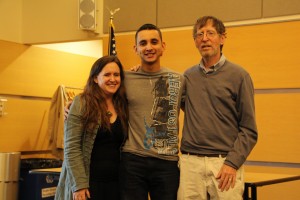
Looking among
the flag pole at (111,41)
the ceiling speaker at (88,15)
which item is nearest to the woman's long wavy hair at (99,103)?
the flag pole at (111,41)

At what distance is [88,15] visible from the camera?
17.3 feet

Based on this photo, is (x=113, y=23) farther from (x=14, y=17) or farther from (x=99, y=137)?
(x=99, y=137)

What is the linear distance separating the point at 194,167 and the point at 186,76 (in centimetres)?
49

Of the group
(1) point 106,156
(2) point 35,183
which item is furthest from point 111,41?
(1) point 106,156

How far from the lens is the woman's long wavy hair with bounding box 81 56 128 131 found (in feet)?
8.24

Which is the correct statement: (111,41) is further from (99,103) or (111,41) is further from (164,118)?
(164,118)

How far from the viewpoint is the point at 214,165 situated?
235 centimetres

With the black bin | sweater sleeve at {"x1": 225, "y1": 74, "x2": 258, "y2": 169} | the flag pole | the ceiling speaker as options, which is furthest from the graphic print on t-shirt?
the ceiling speaker

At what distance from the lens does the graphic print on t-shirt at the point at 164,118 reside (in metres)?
2.49

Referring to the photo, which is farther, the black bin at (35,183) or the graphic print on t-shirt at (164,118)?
the black bin at (35,183)

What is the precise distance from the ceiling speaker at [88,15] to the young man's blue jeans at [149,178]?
2.98 metres

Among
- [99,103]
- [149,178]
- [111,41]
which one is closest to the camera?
[149,178]

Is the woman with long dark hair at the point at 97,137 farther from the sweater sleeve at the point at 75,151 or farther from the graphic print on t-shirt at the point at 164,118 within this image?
the graphic print on t-shirt at the point at 164,118

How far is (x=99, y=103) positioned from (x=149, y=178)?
47 centimetres
